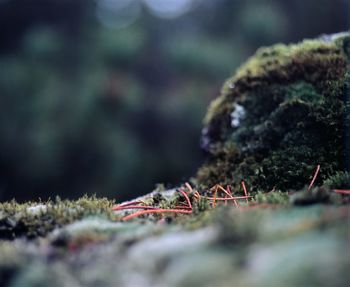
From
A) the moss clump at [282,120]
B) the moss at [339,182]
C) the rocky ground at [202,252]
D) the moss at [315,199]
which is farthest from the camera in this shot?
the moss clump at [282,120]

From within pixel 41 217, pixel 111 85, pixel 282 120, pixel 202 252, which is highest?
pixel 111 85

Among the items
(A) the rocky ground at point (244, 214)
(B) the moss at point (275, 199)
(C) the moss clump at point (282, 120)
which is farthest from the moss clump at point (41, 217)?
(C) the moss clump at point (282, 120)

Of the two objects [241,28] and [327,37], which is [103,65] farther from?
[327,37]

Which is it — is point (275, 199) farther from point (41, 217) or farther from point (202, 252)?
point (41, 217)

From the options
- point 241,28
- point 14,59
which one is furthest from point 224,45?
point 14,59

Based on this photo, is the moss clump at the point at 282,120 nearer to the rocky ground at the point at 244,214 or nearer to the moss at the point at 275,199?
the rocky ground at the point at 244,214

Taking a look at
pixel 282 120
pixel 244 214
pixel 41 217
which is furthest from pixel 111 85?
pixel 244 214

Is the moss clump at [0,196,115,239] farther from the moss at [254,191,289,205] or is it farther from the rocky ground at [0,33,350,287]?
the moss at [254,191,289,205]
